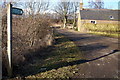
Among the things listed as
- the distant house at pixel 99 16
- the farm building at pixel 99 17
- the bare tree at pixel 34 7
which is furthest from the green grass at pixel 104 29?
the bare tree at pixel 34 7

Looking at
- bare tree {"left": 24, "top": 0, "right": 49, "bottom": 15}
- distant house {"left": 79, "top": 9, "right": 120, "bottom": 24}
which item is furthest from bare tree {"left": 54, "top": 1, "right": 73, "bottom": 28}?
bare tree {"left": 24, "top": 0, "right": 49, "bottom": 15}

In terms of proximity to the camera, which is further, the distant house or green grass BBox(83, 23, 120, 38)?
the distant house

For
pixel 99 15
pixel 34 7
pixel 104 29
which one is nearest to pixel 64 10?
pixel 99 15

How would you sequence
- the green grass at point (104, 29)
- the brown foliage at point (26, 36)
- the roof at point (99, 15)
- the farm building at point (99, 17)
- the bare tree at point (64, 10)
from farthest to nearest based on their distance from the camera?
1. the bare tree at point (64, 10)
2. the roof at point (99, 15)
3. the farm building at point (99, 17)
4. the green grass at point (104, 29)
5. the brown foliage at point (26, 36)

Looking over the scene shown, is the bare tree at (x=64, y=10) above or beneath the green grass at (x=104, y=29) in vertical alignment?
above

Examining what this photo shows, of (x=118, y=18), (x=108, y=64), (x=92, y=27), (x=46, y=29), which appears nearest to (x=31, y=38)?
(x=46, y=29)

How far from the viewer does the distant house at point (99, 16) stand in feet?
125

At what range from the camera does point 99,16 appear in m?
38.9

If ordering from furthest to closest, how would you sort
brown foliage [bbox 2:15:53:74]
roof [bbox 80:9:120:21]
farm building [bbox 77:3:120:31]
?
roof [bbox 80:9:120:21], farm building [bbox 77:3:120:31], brown foliage [bbox 2:15:53:74]

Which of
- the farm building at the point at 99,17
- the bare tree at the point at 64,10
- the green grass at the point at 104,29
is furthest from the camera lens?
the bare tree at the point at 64,10

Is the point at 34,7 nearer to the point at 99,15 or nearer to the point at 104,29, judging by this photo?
the point at 104,29

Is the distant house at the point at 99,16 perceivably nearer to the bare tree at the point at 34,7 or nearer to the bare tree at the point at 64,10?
the bare tree at the point at 64,10

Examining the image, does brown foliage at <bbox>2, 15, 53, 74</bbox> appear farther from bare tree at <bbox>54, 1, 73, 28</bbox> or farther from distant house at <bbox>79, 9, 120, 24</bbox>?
bare tree at <bbox>54, 1, 73, 28</bbox>

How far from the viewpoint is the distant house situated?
125ft
